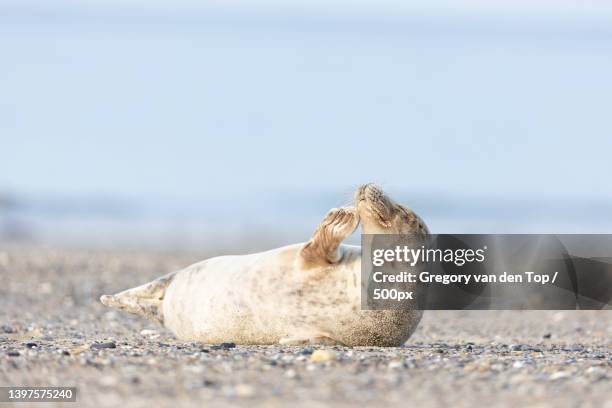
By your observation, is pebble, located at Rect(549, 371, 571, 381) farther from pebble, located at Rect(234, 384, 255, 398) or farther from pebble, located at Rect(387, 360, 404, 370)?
pebble, located at Rect(234, 384, 255, 398)

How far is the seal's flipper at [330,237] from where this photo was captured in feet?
23.3

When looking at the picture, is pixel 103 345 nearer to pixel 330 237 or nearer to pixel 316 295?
pixel 316 295

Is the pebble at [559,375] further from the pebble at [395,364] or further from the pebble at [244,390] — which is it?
the pebble at [244,390]

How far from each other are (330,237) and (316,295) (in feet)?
1.22

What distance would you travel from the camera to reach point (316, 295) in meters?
7.12

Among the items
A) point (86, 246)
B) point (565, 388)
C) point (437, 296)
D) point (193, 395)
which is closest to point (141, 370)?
point (193, 395)

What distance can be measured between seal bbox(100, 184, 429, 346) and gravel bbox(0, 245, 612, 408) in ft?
0.83

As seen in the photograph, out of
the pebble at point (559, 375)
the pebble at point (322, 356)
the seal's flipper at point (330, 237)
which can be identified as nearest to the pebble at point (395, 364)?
the pebble at point (322, 356)

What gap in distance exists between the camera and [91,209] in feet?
123

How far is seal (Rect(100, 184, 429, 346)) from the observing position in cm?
707

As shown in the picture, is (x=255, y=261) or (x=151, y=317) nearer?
(x=255, y=261)

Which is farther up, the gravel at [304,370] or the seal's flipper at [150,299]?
the seal's flipper at [150,299]

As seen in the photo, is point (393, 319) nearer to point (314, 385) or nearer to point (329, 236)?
point (329, 236)

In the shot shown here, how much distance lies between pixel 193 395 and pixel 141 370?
2.18 feet
